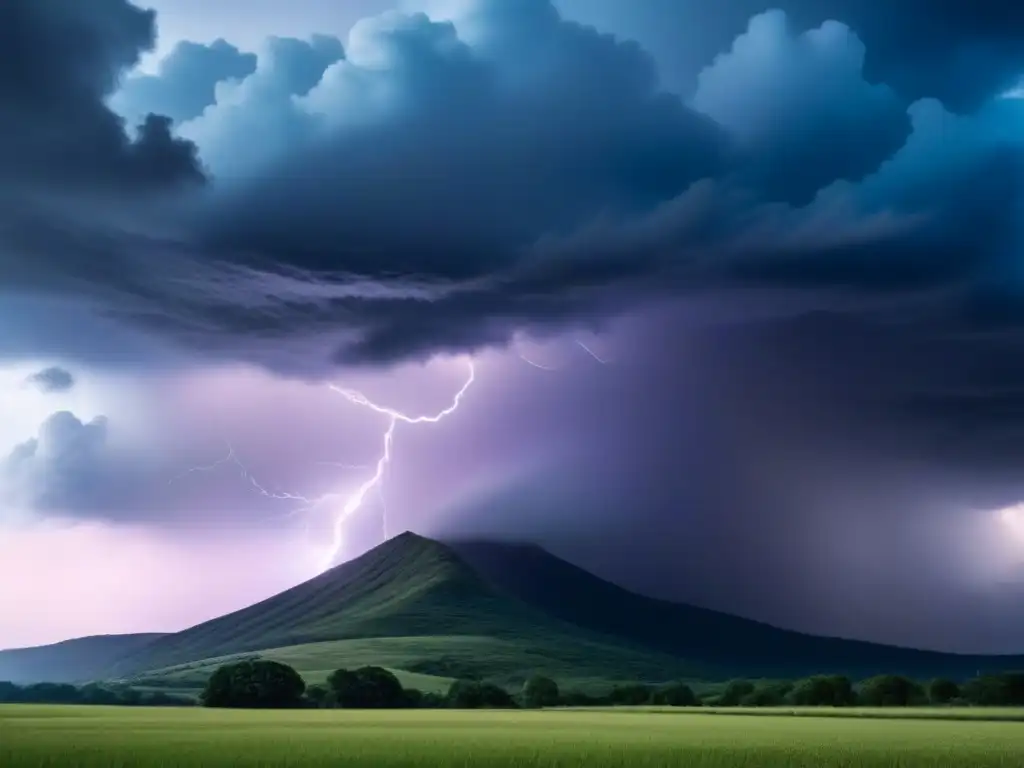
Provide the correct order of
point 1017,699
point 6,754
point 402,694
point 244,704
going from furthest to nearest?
point 1017,699 < point 402,694 < point 244,704 < point 6,754

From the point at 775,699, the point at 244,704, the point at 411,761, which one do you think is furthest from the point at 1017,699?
the point at 411,761

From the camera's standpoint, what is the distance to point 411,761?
158ft

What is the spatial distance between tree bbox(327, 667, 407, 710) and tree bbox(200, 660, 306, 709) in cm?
528

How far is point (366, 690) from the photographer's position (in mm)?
173875

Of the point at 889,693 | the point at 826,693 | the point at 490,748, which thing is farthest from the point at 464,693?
the point at 490,748

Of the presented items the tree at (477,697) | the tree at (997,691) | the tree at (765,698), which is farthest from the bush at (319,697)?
the tree at (997,691)

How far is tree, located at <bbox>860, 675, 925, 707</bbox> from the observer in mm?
188250

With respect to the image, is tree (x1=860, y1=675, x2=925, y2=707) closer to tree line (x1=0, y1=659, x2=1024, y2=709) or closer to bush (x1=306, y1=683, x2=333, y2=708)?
tree line (x1=0, y1=659, x2=1024, y2=709)

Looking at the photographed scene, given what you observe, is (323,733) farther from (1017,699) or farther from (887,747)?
(1017,699)

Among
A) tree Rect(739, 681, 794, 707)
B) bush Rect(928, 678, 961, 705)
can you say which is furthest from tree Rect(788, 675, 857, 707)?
bush Rect(928, 678, 961, 705)

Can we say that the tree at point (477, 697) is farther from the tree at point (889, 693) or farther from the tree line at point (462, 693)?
the tree at point (889, 693)

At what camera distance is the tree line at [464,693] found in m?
163

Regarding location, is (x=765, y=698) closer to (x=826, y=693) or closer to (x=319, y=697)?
(x=826, y=693)

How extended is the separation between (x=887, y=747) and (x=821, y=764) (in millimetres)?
17102
